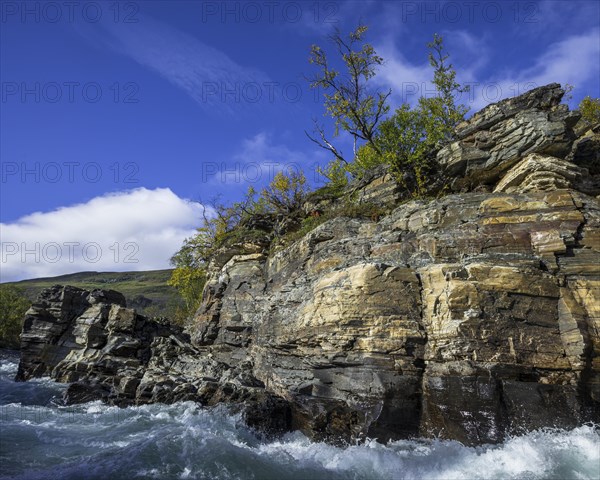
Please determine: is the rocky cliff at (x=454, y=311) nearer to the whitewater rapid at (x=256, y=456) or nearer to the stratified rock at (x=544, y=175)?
the stratified rock at (x=544, y=175)

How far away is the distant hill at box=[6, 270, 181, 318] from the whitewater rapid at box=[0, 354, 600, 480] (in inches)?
3629

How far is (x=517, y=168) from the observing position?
597 inches

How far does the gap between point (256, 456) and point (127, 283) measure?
516ft

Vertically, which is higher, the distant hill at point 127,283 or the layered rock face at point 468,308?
the distant hill at point 127,283

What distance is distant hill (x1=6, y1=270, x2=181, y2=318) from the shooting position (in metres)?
112

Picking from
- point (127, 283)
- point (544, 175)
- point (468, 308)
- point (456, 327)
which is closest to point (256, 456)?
point (456, 327)

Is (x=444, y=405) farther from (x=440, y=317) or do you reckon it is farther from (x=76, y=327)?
(x=76, y=327)

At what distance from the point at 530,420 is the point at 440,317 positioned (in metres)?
3.26

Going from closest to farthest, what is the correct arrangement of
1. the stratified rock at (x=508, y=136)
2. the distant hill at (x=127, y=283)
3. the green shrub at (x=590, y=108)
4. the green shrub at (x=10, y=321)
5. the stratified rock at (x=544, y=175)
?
the stratified rock at (x=544, y=175), the stratified rock at (x=508, y=136), the green shrub at (x=590, y=108), the green shrub at (x=10, y=321), the distant hill at (x=127, y=283)

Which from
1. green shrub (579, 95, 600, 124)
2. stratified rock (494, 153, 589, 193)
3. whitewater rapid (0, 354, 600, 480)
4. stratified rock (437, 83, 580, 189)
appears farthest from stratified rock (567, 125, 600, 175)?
green shrub (579, 95, 600, 124)

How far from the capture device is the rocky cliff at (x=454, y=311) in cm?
1068

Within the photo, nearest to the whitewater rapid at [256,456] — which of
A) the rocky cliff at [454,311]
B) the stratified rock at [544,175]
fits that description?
the rocky cliff at [454,311]

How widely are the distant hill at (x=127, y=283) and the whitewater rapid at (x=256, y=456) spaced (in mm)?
92177

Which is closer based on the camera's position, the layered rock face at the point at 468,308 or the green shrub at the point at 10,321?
the layered rock face at the point at 468,308
